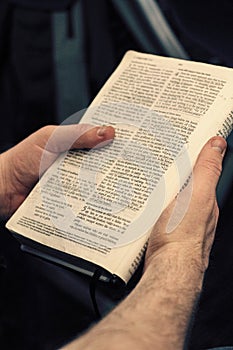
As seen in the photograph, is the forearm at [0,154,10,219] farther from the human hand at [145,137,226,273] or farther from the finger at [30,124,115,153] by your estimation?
the human hand at [145,137,226,273]

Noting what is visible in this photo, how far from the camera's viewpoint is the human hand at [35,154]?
80 centimetres

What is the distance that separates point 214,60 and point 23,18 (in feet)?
1.41

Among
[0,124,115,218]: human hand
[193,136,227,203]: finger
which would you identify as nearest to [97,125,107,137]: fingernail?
[0,124,115,218]: human hand

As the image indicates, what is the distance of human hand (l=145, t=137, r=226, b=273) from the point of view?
0.67 metres

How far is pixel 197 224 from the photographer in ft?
2.28

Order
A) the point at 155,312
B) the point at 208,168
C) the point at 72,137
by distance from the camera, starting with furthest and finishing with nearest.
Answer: the point at 72,137 < the point at 208,168 < the point at 155,312

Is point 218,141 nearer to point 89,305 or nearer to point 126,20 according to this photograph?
point 89,305

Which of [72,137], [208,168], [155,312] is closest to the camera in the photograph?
[155,312]

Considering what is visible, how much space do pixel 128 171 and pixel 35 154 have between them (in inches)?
7.0

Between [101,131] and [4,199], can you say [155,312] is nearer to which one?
[101,131]

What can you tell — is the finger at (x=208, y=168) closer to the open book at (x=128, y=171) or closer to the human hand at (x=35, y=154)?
the open book at (x=128, y=171)

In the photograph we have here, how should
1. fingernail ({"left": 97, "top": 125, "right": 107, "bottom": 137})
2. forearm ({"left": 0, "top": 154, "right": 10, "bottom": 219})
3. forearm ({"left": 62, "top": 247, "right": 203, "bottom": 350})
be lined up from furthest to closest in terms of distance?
forearm ({"left": 0, "top": 154, "right": 10, "bottom": 219}), fingernail ({"left": 97, "top": 125, "right": 107, "bottom": 137}), forearm ({"left": 62, "top": 247, "right": 203, "bottom": 350})

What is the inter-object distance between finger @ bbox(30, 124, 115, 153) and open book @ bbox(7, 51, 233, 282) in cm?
1

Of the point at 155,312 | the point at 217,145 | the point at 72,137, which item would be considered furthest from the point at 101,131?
the point at 155,312
